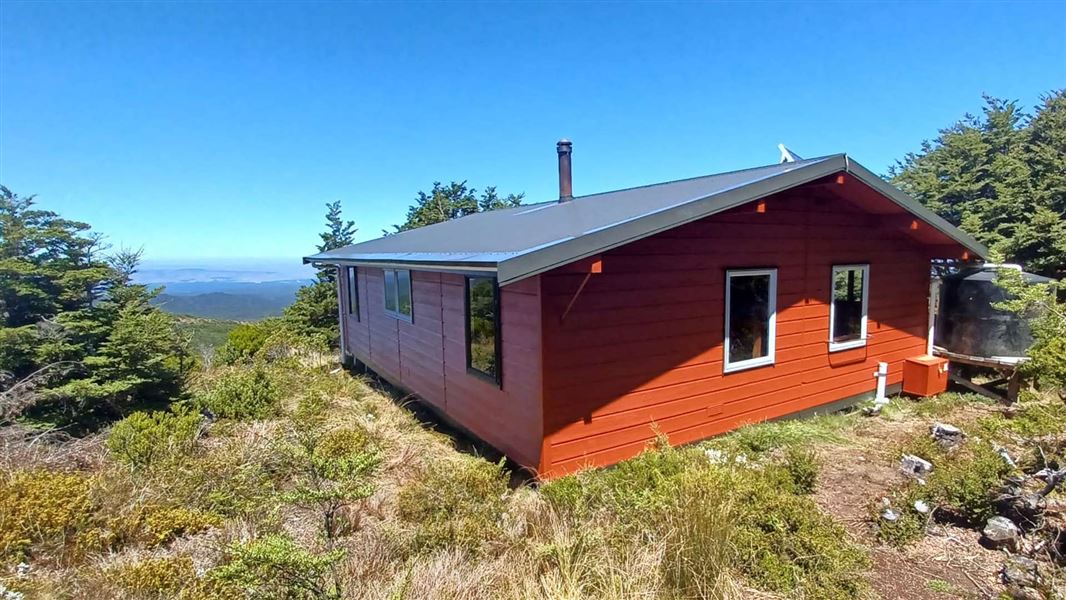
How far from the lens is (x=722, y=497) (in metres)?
3.06

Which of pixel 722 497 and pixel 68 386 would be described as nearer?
pixel 722 497

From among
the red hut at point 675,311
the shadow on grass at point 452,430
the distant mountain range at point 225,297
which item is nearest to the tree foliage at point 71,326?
the distant mountain range at point 225,297

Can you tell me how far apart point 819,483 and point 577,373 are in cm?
253

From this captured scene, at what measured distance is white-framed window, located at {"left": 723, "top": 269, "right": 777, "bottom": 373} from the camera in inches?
225

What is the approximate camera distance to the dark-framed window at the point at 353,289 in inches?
431

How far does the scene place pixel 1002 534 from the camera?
3322 mm

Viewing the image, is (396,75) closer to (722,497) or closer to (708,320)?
(708,320)

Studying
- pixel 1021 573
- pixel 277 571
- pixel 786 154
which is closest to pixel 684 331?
pixel 1021 573

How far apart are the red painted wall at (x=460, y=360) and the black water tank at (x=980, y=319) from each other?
704 cm

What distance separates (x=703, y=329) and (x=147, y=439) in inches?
233

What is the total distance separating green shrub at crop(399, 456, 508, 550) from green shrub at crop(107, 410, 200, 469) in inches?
106

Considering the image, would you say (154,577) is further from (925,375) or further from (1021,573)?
(925,375)

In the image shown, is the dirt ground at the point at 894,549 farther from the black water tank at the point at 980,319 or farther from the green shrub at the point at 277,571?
the black water tank at the point at 980,319

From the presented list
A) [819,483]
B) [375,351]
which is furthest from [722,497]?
[375,351]
